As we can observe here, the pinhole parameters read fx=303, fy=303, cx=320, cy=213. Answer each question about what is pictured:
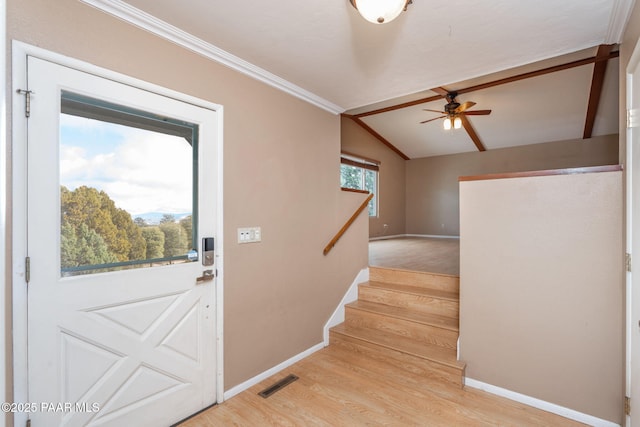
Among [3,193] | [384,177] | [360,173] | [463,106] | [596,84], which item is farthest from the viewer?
[384,177]

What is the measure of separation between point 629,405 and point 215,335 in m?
2.61

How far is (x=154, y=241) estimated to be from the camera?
1883 mm

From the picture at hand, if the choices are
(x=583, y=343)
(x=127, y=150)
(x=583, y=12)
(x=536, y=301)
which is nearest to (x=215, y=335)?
(x=127, y=150)

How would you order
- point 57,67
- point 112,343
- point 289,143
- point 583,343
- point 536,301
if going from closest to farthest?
point 57,67
point 112,343
point 583,343
point 536,301
point 289,143

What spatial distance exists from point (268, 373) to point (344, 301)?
3.92ft

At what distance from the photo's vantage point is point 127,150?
5.79 ft

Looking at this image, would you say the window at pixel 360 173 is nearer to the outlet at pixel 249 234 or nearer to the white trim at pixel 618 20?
the outlet at pixel 249 234

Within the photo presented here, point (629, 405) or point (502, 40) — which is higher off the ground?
point (502, 40)

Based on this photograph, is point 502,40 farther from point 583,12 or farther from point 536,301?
point 536,301

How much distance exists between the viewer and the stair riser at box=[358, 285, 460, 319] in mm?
2998

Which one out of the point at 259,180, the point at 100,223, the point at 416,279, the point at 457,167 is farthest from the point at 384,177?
the point at 100,223

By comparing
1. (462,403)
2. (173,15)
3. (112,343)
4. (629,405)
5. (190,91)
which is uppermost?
(173,15)

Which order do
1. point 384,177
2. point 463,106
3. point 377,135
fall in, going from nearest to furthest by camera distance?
point 463,106
point 377,135
point 384,177

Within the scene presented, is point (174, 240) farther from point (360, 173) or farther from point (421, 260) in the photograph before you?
point (360, 173)
